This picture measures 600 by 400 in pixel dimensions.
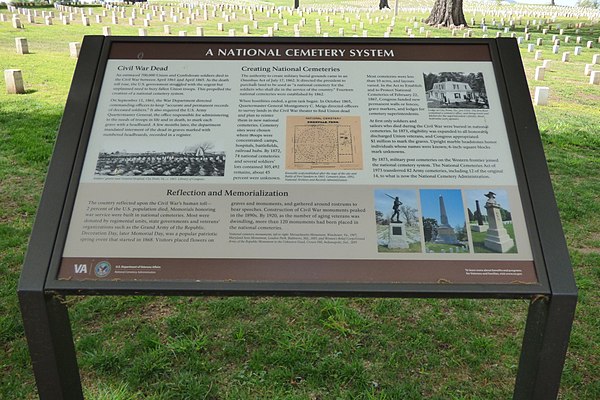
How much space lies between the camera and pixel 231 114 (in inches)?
100.0

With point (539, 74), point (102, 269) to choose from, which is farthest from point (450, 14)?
point (102, 269)

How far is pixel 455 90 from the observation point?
261 cm

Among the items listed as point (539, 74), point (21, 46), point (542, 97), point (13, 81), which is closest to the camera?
point (13, 81)

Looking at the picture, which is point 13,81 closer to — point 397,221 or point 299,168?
point 299,168

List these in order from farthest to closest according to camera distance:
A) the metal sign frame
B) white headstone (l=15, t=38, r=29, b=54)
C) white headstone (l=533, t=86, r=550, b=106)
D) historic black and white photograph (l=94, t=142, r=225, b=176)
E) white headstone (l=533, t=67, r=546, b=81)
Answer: white headstone (l=15, t=38, r=29, b=54) → white headstone (l=533, t=67, r=546, b=81) → white headstone (l=533, t=86, r=550, b=106) → historic black and white photograph (l=94, t=142, r=225, b=176) → the metal sign frame

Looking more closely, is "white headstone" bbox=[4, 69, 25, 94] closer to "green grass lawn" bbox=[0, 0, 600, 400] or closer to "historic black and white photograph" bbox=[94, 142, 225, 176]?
"green grass lawn" bbox=[0, 0, 600, 400]

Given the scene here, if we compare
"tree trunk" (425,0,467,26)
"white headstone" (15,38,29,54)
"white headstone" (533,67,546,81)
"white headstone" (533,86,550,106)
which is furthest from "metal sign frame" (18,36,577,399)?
"tree trunk" (425,0,467,26)

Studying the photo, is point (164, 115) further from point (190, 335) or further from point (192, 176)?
point (190, 335)

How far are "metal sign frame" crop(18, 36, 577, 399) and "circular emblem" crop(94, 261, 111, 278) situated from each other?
0.04m

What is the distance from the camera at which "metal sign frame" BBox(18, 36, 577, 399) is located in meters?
2.14

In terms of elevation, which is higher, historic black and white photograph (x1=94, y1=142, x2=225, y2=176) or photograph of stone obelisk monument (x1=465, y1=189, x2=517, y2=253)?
historic black and white photograph (x1=94, y1=142, x2=225, y2=176)

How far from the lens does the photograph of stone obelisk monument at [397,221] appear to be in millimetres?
2248

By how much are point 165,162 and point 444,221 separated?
1228 millimetres

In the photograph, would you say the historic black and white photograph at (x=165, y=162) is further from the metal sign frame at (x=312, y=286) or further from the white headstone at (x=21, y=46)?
the white headstone at (x=21, y=46)
